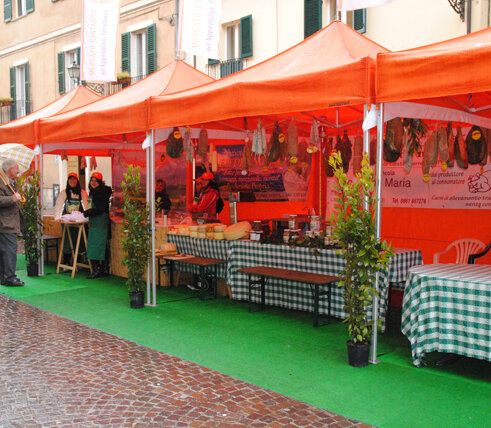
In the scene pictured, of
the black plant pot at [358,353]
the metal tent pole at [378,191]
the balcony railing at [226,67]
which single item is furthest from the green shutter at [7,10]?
the black plant pot at [358,353]

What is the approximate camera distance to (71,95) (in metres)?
11.2

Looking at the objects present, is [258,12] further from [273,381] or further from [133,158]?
[273,381]

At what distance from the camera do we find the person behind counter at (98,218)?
9117mm

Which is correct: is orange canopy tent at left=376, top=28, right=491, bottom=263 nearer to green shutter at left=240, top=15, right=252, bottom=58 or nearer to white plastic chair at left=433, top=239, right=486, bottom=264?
white plastic chair at left=433, top=239, right=486, bottom=264

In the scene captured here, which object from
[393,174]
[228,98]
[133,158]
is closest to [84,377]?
[228,98]

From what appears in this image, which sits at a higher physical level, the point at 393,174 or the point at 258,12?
the point at 258,12

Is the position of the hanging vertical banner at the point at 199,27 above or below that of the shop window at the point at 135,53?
below

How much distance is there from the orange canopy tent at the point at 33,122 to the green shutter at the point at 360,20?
221 inches

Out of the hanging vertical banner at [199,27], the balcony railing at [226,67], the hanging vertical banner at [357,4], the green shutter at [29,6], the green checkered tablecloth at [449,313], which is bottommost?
the green checkered tablecloth at [449,313]

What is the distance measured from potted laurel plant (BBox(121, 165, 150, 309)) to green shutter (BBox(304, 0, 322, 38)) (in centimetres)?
653

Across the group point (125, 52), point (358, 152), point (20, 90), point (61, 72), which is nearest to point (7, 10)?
point (20, 90)

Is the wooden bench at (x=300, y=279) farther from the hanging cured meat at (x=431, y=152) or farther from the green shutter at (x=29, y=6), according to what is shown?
the green shutter at (x=29, y=6)

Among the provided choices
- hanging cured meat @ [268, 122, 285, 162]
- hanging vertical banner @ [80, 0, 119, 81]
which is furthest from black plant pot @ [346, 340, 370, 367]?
hanging vertical banner @ [80, 0, 119, 81]

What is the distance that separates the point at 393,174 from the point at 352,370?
4.55 meters
